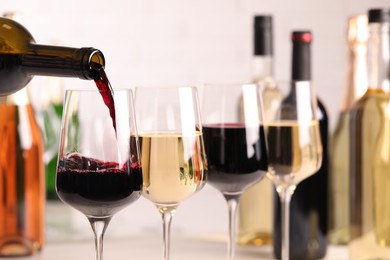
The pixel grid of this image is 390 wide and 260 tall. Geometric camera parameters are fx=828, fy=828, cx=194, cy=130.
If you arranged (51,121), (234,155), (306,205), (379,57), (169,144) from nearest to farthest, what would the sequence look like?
(169,144) < (234,155) < (379,57) < (306,205) < (51,121)

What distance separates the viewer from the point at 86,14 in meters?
3.09

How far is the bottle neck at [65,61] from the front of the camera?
0.98m

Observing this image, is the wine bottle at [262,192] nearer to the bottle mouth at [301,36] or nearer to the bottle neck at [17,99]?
the bottle mouth at [301,36]

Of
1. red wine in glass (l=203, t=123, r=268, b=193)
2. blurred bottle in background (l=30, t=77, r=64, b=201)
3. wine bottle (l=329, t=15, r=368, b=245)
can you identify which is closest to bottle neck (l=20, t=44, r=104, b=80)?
red wine in glass (l=203, t=123, r=268, b=193)

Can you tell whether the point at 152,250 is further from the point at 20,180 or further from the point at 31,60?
the point at 31,60

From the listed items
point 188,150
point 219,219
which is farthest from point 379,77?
point 219,219

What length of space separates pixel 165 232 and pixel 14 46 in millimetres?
319

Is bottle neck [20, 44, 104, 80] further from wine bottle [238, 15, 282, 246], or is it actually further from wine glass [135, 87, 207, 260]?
wine bottle [238, 15, 282, 246]

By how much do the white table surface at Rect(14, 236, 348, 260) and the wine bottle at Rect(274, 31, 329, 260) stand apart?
40 mm

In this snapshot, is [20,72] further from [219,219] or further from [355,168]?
[219,219]

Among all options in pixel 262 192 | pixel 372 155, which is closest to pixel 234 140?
pixel 372 155

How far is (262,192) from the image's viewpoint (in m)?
1.61

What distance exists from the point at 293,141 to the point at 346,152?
14.8 inches

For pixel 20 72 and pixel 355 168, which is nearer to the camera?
pixel 20 72
